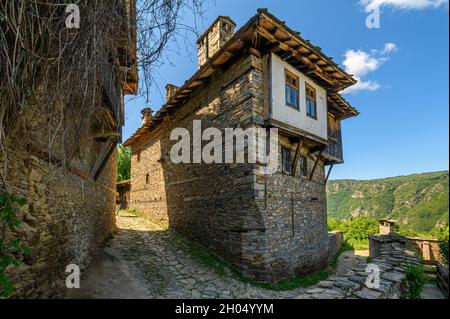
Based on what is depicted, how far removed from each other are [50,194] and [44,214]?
0.34 m

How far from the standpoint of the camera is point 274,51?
716 centimetres

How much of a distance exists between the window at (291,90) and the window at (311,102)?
25.5 inches

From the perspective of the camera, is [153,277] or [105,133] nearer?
[153,277]

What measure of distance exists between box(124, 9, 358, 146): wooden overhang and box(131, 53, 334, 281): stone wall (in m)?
0.34

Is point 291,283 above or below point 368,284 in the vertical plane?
below

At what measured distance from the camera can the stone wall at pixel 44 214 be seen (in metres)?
3.23

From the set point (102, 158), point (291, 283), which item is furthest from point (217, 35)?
point (291, 283)

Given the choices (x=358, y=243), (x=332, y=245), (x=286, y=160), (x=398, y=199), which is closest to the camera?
(x=286, y=160)

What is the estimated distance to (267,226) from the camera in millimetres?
6746

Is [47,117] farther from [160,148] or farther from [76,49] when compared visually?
[160,148]

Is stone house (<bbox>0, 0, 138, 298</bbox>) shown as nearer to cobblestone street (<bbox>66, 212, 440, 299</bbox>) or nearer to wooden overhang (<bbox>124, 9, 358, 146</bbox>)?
cobblestone street (<bbox>66, 212, 440, 299</bbox>)

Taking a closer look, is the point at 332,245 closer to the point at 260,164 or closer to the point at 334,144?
the point at 334,144

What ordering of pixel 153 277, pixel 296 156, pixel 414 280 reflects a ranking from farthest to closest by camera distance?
pixel 296 156 < pixel 153 277 < pixel 414 280

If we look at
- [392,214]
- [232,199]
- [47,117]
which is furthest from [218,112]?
[392,214]
